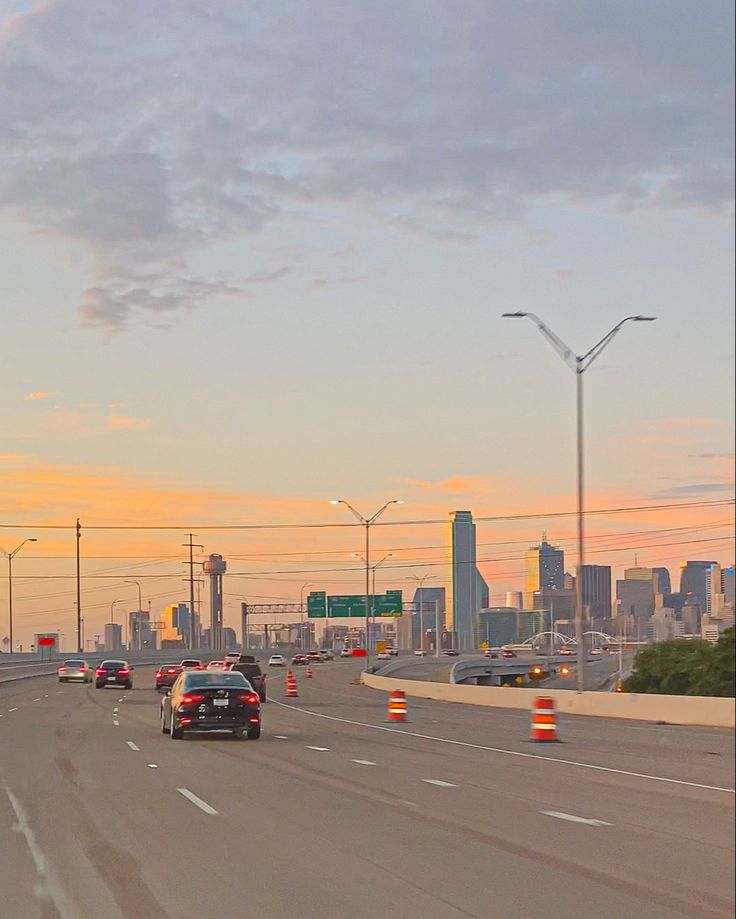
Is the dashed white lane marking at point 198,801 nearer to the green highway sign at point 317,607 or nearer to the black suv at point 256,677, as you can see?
the black suv at point 256,677

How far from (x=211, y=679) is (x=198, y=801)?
12389mm

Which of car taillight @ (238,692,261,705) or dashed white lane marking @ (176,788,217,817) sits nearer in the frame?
dashed white lane marking @ (176,788,217,817)

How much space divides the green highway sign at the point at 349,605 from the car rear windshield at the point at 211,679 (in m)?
87.1

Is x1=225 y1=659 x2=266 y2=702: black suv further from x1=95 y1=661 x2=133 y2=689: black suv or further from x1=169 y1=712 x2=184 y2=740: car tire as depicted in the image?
x1=169 y1=712 x2=184 y2=740: car tire

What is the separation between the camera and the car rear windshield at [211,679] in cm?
2922

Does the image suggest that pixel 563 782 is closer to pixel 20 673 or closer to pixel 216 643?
pixel 20 673

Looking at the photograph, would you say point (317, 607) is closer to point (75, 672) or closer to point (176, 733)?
point (75, 672)

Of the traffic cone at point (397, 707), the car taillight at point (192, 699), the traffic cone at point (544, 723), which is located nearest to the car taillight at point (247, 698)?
the car taillight at point (192, 699)

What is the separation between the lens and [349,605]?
118125mm

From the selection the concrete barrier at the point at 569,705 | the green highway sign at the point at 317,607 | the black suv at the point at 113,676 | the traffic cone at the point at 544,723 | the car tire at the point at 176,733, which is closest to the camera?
the concrete barrier at the point at 569,705

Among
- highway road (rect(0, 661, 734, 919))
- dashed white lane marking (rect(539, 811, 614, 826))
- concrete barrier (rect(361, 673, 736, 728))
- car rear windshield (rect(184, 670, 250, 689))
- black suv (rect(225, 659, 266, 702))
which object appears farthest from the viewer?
black suv (rect(225, 659, 266, 702))

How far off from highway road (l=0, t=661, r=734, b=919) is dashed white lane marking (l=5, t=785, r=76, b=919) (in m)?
0.03

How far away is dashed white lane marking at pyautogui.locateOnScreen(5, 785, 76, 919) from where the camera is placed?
32.8 ft

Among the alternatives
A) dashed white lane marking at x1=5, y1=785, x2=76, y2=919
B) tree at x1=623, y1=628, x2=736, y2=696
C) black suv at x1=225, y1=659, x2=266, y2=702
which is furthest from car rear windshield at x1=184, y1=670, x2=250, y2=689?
tree at x1=623, y1=628, x2=736, y2=696
